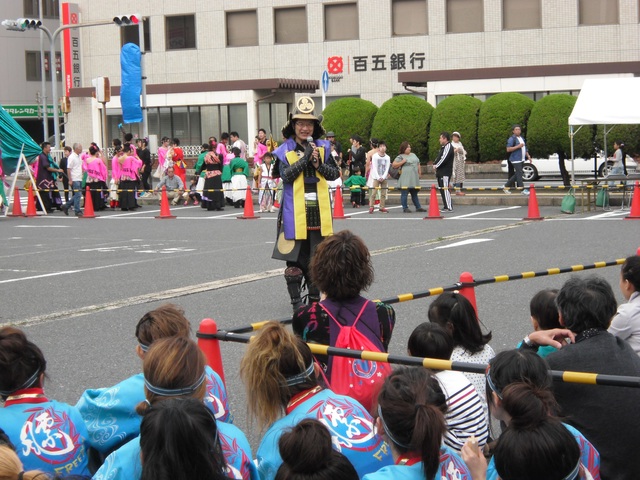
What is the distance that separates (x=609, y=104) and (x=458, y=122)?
913 cm

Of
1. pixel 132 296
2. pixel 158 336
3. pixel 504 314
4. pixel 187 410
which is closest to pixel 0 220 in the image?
pixel 132 296

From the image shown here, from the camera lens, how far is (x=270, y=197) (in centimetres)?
2442

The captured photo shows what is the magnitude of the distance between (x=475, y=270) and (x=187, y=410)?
388 inches

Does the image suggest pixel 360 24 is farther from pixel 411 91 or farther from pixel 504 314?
pixel 504 314

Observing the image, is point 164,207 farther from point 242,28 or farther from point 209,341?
point 242,28

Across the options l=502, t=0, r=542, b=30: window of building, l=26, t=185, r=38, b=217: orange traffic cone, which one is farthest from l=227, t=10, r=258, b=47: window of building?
l=26, t=185, r=38, b=217: orange traffic cone

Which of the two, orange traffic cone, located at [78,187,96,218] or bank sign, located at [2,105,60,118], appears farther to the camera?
bank sign, located at [2,105,60,118]

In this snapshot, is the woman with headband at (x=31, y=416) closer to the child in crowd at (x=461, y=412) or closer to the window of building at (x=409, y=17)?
the child in crowd at (x=461, y=412)

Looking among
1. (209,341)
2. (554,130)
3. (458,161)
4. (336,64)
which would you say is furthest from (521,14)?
(209,341)

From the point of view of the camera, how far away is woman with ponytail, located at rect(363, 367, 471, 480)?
3.40 metres

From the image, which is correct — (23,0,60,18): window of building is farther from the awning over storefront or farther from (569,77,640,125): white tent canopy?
(569,77,640,125): white tent canopy

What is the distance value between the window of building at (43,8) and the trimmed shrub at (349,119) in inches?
1458

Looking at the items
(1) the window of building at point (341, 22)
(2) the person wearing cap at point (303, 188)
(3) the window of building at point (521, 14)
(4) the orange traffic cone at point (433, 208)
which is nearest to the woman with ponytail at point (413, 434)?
(2) the person wearing cap at point (303, 188)

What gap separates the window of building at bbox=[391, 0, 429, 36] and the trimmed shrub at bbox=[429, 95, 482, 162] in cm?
1593
